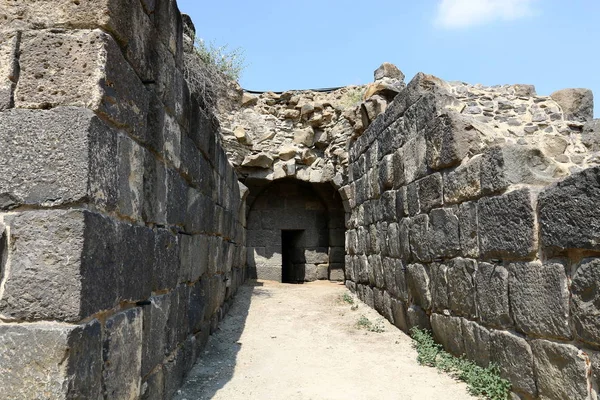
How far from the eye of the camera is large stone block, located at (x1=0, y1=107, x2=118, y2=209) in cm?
175

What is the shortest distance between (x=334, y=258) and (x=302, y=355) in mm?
6896

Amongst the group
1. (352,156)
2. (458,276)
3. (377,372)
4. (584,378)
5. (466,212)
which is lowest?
(377,372)

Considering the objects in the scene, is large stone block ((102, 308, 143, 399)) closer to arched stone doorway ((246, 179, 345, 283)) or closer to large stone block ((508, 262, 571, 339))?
large stone block ((508, 262, 571, 339))

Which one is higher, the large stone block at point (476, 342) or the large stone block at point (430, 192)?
the large stone block at point (430, 192)

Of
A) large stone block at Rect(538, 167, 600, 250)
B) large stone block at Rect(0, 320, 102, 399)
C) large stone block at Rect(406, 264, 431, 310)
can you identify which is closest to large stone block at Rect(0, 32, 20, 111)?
large stone block at Rect(0, 320, 102, 399)

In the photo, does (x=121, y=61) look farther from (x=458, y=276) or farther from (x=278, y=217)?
(x=278, y=217)

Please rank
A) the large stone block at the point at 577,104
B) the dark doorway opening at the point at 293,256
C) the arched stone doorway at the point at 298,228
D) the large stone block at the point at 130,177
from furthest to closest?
1. the dark doorway opening at the point at 293,256
2. the arched stone doorway at the point at 298,228
3. the large stone block at the point at 577,104
4. the large stone block at the point at 130,177

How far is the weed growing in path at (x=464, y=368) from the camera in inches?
131

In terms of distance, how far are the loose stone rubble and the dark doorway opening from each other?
4995 millimetres

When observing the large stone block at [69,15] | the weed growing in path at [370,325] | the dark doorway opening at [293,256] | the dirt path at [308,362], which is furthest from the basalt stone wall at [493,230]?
the dark doorway opening at [293,256]

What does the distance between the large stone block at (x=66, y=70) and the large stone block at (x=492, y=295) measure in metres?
2.86

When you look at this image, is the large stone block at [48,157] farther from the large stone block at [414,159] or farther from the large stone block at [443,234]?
the large stone block at [414,159]

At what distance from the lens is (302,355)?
4551 millimetres

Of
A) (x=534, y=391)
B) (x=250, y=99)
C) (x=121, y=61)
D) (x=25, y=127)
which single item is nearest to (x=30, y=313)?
(x=25, y=127)
